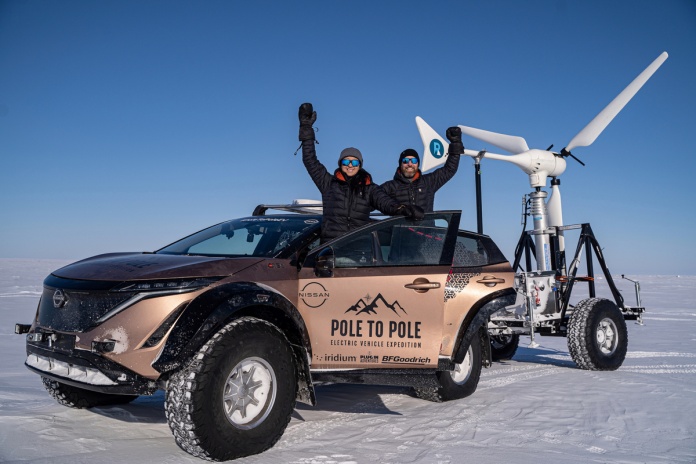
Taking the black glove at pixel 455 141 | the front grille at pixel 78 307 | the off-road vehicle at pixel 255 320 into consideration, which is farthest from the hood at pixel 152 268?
the black glove at pixel 455 141

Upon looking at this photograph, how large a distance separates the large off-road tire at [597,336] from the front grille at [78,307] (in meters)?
6.20

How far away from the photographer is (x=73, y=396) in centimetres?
483

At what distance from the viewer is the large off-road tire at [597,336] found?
307 inches

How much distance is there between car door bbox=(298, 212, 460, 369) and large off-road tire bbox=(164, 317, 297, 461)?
425mm

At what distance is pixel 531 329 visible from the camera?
759 cm

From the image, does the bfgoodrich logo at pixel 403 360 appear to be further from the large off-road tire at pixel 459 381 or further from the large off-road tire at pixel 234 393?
the large off-road tire at pixel 459 381

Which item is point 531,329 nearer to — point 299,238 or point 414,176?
point 414,176

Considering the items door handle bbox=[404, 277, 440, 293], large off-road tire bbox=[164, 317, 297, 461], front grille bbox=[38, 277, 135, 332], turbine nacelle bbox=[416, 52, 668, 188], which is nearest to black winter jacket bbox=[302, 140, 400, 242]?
door handle bbox=[404, 277, 440, 293]

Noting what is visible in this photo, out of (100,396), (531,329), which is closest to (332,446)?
(100,396)

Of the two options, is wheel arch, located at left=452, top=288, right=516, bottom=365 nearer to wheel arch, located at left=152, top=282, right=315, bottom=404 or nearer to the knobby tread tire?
the knobby tread tire

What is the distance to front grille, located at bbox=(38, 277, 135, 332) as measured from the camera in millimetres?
3695

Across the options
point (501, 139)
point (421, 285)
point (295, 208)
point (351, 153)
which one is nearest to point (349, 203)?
point (351, 153)

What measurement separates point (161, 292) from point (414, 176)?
351 centimetres

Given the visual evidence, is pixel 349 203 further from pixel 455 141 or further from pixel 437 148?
pixel 437 148
